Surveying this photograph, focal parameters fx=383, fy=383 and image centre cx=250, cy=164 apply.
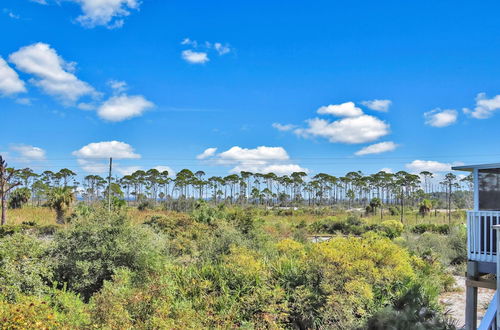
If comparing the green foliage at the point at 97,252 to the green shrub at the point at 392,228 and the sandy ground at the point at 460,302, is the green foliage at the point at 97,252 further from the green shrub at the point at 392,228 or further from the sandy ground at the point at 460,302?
the green shrub at the point at 392,228

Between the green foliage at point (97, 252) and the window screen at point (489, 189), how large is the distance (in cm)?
900

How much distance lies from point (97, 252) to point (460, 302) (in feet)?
38.3

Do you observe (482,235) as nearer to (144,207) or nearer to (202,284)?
(202,284)

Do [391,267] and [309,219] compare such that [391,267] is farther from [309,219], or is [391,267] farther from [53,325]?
[309,219]

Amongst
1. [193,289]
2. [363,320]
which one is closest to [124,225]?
[193,289]

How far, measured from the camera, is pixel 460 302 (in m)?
12.5

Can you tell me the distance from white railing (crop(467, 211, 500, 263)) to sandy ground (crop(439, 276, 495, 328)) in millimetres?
3154

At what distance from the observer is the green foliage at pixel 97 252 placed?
37.1ft

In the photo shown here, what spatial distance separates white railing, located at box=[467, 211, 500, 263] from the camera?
795 centimetres

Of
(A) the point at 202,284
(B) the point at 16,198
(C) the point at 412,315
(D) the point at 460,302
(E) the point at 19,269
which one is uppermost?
(B) the point at 16,198

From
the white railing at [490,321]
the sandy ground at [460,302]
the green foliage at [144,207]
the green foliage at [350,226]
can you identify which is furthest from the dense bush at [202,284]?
the green foliage at [144,207]

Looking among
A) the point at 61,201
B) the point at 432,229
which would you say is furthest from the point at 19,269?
the point at 432,229

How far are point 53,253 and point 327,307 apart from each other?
8.47 meters

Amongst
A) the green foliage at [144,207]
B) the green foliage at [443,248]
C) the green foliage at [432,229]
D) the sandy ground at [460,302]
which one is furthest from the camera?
the green foliage at [144,207]
